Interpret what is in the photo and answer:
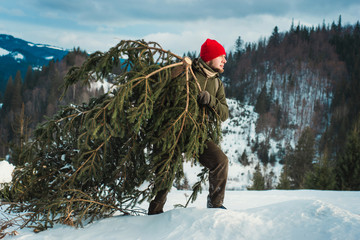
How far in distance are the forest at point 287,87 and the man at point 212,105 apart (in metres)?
39.5

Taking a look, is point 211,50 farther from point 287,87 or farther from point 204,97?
point 287,87

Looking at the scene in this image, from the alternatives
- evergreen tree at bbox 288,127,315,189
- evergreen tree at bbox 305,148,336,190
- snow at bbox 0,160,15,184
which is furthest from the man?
evergreen tree at bbox 288,127,315,189

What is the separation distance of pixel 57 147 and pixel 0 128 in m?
72.4

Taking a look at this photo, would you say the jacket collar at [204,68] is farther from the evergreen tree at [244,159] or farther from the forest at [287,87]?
the evergreen tree at [244,159]

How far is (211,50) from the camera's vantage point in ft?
11.4

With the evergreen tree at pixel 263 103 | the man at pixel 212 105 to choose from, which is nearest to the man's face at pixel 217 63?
the man at pixel 212 105

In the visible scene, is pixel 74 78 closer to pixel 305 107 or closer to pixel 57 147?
pixel 57 147

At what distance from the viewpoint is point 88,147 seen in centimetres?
329

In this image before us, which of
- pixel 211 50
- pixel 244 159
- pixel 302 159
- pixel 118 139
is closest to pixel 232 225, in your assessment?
pixel 118 139

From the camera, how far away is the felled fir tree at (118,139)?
3.13 metres

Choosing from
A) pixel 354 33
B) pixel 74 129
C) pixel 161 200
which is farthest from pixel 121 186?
pixel 354 33

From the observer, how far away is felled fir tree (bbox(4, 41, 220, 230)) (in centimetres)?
313

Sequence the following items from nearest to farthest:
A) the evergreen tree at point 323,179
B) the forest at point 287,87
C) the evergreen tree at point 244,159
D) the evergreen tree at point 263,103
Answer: the evergreen tree at point 323,179
the evergreen tree at point 244,159
the forest at point 287,87
the evergreen tree at point 263,103

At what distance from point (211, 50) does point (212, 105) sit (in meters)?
0.71
